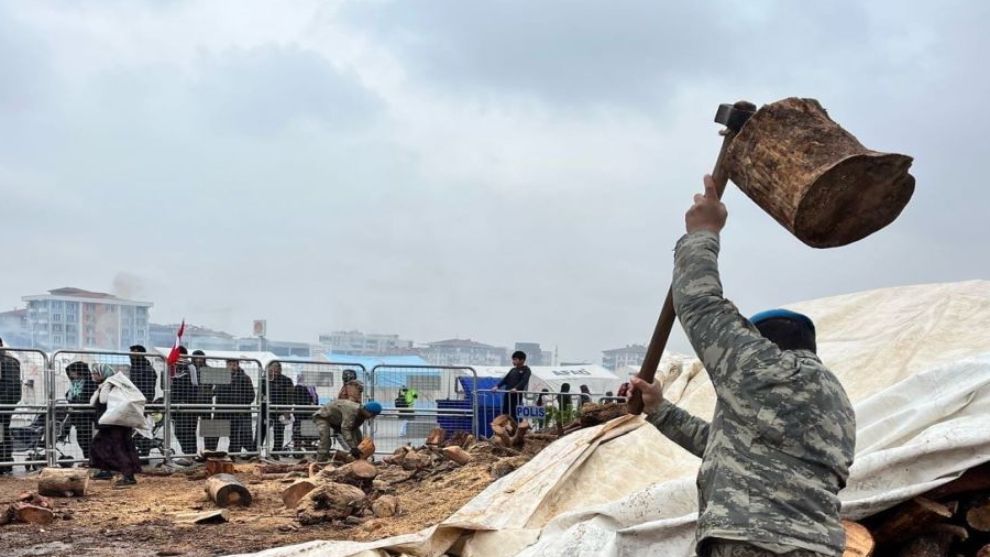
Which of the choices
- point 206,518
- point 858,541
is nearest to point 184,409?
point 206,518

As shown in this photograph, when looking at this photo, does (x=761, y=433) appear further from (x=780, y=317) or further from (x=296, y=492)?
(x=296, y=492)

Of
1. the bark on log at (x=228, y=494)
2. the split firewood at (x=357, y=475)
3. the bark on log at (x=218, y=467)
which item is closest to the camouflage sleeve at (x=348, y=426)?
the bark on log at (x=218, y=467)

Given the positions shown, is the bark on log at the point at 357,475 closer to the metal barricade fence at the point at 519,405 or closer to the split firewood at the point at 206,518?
the split firewood at the point at 206,518

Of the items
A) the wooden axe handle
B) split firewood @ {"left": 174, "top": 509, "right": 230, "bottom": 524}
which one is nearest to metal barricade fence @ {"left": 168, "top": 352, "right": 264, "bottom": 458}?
split firewood @ {"left": 174, "top": 509, "right": 230, "bottom": 524}

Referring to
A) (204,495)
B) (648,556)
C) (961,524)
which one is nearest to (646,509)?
(648,556)

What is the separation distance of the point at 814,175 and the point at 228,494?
862cm

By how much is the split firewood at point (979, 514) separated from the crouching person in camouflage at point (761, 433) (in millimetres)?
3074

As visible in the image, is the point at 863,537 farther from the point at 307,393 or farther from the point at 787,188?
the point at 307,393

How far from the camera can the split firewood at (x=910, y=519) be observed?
5.34 meters

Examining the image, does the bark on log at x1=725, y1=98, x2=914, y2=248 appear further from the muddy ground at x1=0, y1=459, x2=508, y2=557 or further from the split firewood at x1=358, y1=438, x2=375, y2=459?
the split firewood at x1=358, y1=438, x2=375, y2=459

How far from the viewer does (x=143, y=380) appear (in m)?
14.0

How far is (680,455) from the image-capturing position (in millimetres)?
7324

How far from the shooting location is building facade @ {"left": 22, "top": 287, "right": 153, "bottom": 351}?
90.5 feet

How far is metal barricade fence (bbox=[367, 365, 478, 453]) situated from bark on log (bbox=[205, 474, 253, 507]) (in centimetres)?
469
